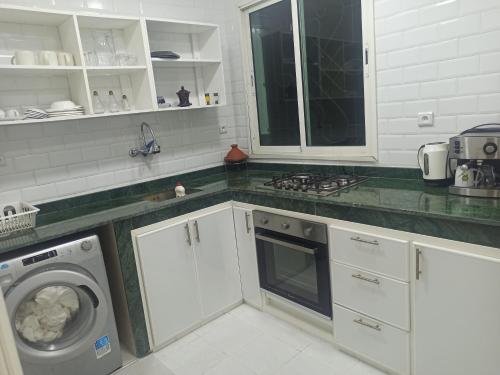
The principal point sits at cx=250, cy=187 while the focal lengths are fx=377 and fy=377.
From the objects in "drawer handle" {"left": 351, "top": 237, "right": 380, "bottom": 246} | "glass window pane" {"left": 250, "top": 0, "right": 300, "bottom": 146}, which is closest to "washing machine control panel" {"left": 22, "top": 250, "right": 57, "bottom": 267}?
"drawer handle" {"left": 351, "top": 237, "right": 380, "bottom": 246}

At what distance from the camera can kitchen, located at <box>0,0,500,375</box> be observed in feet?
5.92

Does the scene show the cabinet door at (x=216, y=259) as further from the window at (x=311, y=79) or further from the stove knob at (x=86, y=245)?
the window at (x=311, y=79)

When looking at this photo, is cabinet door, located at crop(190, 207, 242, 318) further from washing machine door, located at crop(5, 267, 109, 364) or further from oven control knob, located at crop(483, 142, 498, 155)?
oven control knob, located at crop(483, 142, 498, 155)

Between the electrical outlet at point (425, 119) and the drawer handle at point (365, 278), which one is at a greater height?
the electrical outlet at point (425, 119)

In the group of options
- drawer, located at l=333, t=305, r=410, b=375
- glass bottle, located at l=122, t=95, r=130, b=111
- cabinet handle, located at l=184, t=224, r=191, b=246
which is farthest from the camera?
glass bottle, located at l=122, t=95, r=130, b=111

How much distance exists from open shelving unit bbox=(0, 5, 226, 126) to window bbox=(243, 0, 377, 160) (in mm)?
403

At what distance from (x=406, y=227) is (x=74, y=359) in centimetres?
188

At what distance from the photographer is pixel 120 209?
91.7 inches

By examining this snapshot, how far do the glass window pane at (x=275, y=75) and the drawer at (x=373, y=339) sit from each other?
4.69 feet

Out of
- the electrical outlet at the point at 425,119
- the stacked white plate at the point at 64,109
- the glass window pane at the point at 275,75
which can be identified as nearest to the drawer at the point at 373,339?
the electrical outlet at the point at 425,119

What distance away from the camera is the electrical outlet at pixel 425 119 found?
7.11ft

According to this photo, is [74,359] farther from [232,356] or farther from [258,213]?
[258,213]

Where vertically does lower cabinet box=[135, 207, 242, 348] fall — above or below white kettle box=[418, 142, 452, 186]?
below

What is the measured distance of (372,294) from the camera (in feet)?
6.43
